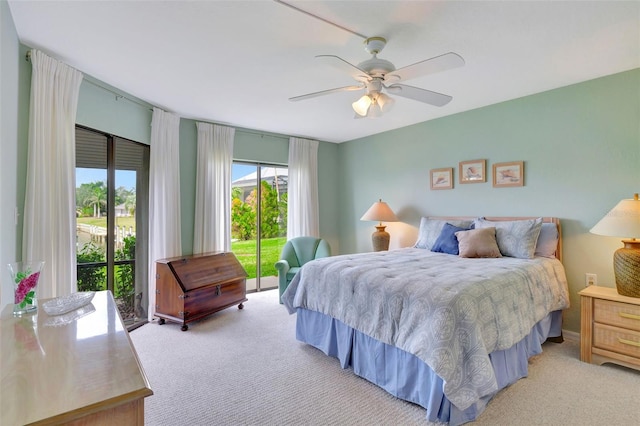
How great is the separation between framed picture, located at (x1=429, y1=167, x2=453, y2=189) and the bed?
868 mm

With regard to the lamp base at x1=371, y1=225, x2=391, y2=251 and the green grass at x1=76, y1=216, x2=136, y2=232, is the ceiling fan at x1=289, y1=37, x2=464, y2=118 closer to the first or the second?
the lamp base at x1=371, y1=225, x2=391, y2=251

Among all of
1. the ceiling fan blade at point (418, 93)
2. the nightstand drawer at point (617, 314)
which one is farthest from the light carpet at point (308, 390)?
the ceiling fan blade at point (418, 93)

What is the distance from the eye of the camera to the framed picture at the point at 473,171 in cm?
370

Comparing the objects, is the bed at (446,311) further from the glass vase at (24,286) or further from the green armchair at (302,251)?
the glass vase at (24,286)

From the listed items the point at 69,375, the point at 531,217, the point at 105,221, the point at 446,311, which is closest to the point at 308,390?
the point at 446,311

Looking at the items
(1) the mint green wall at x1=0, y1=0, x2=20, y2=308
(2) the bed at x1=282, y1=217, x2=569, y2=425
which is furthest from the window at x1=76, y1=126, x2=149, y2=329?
(2) the bed at x1=282, y1=217, x2=569, y2=425

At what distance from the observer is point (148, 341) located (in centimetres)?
307

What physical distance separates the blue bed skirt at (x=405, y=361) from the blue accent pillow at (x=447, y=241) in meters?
1.01

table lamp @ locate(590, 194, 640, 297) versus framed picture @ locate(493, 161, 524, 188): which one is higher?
framed picture @ locate(493, 161, 524, 188)

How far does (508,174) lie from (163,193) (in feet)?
13.0

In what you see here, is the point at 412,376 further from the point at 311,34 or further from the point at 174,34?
the point at 174,34

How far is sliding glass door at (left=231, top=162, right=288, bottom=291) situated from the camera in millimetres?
4832

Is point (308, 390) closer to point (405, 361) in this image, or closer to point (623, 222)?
point (405, 361)

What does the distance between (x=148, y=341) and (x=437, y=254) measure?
10.1 ft
